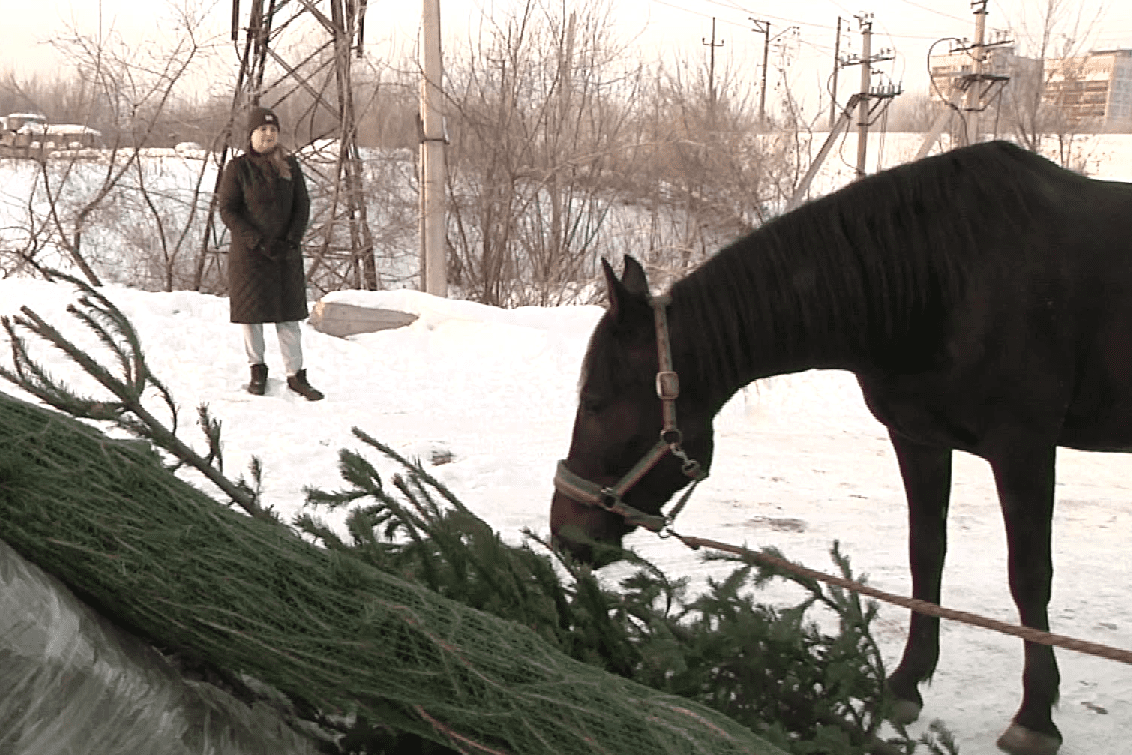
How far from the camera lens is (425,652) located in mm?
1076

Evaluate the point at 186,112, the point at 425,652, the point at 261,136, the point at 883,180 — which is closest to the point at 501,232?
the point at 186,112

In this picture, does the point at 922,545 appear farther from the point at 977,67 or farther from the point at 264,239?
the point at 977,67

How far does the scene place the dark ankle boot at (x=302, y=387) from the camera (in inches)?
266

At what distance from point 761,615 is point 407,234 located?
40.6 ft

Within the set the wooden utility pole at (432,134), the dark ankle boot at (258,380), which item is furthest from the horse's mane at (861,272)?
the wooden utility pole at (432,134)

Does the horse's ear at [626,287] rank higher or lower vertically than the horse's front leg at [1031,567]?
higher

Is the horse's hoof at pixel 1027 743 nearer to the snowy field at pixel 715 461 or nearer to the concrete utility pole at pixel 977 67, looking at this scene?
the snowy field at pixel 715 461

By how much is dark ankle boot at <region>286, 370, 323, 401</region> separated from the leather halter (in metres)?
4.80

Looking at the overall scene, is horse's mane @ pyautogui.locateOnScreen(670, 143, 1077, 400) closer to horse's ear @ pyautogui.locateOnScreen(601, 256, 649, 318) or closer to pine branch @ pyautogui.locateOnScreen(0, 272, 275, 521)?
horse's ear @ pyautogui.locateOnScreen(601, 256, 649, 318)

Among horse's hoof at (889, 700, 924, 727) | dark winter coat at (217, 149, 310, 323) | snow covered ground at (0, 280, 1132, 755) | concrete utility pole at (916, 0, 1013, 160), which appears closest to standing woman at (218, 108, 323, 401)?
dark winter coat at (217, 149, 310, 323)

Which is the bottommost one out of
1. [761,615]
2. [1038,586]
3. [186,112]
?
[1038,586]

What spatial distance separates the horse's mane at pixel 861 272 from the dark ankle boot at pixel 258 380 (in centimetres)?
516

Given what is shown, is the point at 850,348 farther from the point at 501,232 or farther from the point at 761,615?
the point at 501,232

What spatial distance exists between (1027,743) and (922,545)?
0.58 m
